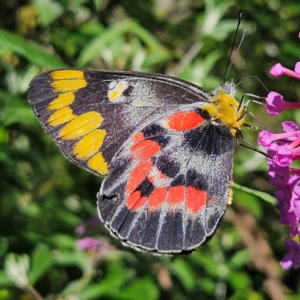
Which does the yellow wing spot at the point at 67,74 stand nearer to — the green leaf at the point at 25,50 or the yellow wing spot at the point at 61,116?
the yellow wing spot at the point at 61,116

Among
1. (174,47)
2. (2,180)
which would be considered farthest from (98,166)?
(174,47)

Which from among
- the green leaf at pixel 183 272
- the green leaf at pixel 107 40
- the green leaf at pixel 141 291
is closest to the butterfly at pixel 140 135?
the green leaf at pixel 107 40

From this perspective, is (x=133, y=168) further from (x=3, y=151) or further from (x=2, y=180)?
(x=2, y=180)

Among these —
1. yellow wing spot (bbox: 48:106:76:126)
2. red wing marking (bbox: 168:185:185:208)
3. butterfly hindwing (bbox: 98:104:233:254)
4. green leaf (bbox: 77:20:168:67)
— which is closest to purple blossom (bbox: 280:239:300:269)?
butterfly hindwing (bbox: 98:104:233:254)

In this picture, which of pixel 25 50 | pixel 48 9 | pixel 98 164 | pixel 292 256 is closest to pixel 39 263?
pixel 98 164

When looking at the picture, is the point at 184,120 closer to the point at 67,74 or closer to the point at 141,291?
the point at 67,74

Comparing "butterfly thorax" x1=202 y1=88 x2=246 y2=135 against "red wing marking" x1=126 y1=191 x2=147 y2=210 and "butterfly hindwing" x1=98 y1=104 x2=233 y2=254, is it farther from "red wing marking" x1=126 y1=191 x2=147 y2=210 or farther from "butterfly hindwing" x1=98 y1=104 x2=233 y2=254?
"red wing marking" x1=126 y1=191 x2=147 y2=210
